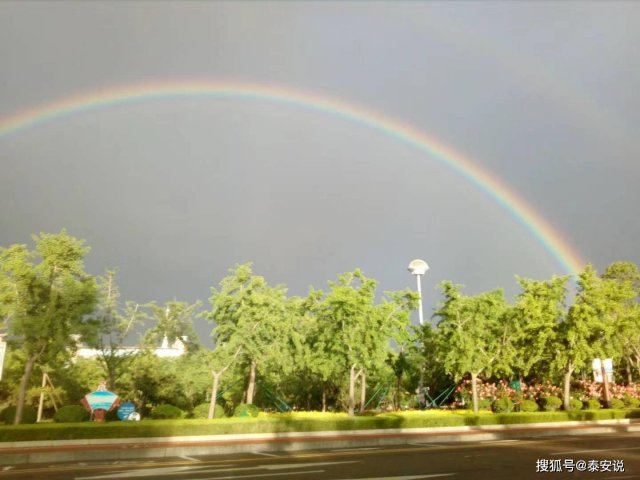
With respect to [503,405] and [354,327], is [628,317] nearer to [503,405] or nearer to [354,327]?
[503,405]

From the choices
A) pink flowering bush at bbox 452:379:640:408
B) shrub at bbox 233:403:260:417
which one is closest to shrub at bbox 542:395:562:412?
pink flowering bush at bbox 452:379:640:408

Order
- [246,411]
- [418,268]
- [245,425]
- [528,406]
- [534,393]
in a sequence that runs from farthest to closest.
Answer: [418,268] → [534,393] → [528,406] → [246,411] → [245,425]

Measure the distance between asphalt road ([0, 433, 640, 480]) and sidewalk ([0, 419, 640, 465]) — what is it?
1271 millimetres

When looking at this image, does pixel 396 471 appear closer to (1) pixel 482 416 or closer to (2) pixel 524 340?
(1) pixel 482 416

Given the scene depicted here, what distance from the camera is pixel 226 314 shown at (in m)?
30.8

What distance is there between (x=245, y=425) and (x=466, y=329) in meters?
18.2

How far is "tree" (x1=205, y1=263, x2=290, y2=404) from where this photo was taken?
29781 millimetres

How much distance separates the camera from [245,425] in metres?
24.7

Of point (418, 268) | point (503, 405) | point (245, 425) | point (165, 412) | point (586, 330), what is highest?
point (418, 268)

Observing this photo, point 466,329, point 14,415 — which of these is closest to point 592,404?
point 466,329

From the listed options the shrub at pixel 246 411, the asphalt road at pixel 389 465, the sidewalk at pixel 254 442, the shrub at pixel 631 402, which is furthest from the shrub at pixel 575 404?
the shrub at pixel 246 411

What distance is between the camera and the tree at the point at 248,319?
29.8 metres

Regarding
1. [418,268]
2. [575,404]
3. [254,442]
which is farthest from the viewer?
[418,268]

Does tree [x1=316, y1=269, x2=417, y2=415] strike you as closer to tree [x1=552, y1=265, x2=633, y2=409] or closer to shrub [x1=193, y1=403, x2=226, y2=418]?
shrub [x1=193, y1=403, x2=226, y2=418]
